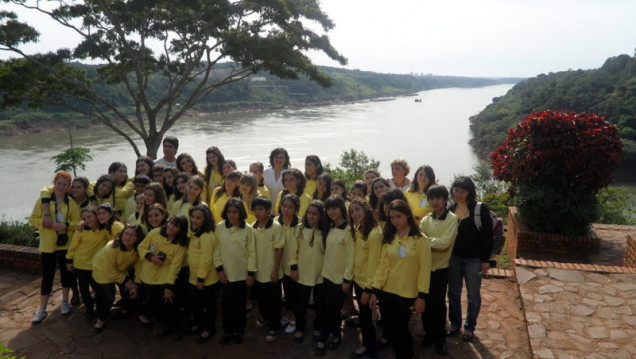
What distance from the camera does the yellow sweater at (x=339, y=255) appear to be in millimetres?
3121

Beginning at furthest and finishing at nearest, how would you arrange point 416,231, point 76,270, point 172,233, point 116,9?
point 116,9
point 76,270
point 172,233
point 416,231

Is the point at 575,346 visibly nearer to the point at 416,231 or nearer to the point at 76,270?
the point at 416,231

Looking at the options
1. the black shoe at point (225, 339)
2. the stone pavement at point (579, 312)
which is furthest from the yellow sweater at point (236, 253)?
the stone pavement at point (579, 312)

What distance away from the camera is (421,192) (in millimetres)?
3709

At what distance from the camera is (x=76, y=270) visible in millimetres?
3676

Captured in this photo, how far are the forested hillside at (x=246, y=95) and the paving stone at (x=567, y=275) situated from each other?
7.83m

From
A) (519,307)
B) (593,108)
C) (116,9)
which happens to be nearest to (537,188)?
(519,307)

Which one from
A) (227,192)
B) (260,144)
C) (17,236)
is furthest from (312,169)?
(260,144)

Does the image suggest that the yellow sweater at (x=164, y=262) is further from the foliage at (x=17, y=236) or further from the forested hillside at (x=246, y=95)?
the forested hillside at (x=246, y=95)

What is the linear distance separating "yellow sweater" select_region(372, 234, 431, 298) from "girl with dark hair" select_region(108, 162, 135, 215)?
2581 mm

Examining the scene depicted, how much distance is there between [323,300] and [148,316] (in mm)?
1570

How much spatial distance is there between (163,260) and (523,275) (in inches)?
128

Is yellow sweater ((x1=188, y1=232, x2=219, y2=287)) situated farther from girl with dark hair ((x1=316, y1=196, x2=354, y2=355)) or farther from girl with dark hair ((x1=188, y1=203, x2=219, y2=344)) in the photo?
girl with dark hair ((x1=316, y1=196, x2=354, y2=355))

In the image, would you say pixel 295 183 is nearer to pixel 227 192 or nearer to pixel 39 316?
pixel 227 192
